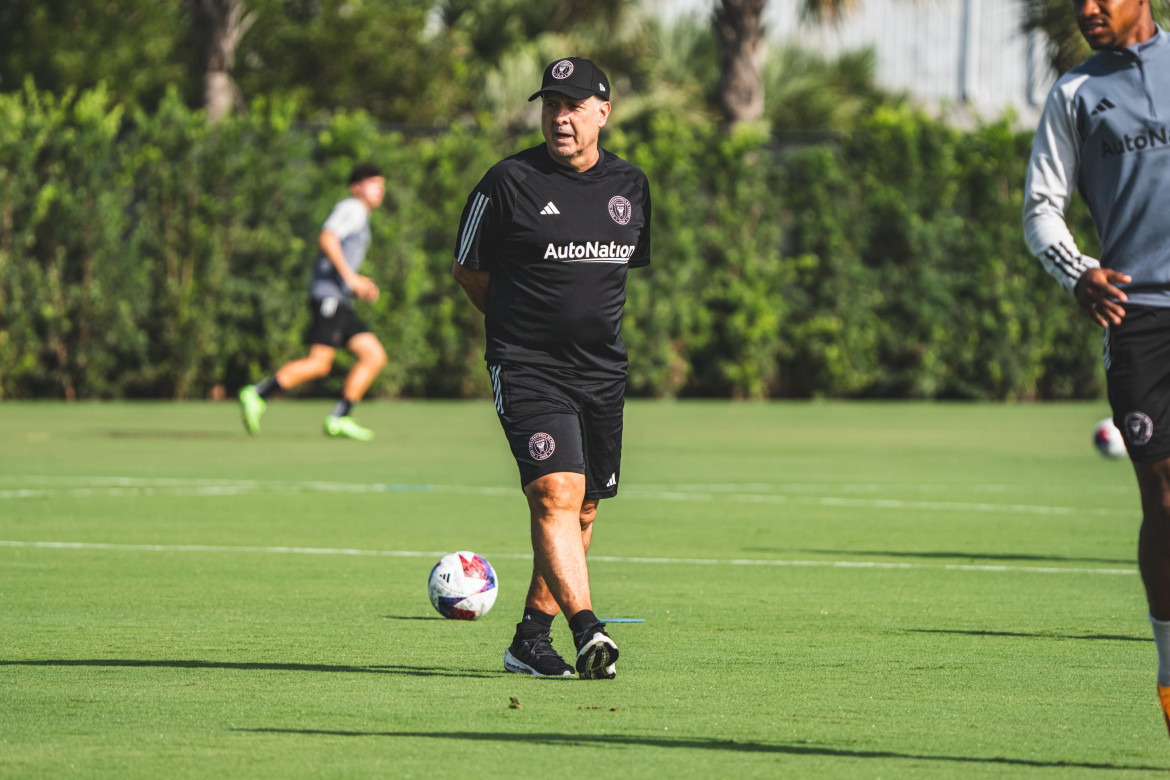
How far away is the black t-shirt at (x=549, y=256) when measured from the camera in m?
6.37

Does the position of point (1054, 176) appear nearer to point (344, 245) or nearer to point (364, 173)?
point (364, 173)

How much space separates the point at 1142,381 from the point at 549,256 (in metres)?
2.19

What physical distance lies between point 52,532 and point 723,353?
53.0 feet

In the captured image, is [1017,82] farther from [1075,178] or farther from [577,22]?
[1075,178]

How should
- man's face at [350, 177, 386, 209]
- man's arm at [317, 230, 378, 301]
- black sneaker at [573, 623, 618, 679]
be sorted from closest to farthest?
1. black sneaker at [573, 623, 618, 679]
2. man's arm at [317, 230, 378, 301]
3. man's face at [350, 177, 386, 209]

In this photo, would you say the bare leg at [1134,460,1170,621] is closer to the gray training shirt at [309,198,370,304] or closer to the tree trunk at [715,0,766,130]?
the gray training shirt at [309,198,370,304]

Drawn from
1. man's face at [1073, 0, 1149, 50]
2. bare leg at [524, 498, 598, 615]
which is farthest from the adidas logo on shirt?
bare leg at [524, 498, 598, 615]

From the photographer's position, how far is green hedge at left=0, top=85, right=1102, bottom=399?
76.1ft

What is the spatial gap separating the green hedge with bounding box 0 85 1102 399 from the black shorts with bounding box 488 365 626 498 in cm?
1775

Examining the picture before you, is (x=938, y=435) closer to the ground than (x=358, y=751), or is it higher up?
closer to the ground

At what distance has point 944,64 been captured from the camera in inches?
1750

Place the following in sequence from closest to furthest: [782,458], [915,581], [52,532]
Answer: [915,581] → [52,532] → [782,458]

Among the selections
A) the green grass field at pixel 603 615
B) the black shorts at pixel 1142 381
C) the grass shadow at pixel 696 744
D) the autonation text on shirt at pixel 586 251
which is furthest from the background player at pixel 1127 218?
the autonation text on shirt at pixel 586 251

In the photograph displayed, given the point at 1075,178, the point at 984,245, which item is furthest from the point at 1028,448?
the point at 1075,178
